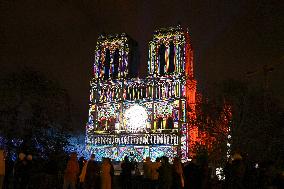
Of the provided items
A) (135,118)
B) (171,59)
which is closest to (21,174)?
(171,59)

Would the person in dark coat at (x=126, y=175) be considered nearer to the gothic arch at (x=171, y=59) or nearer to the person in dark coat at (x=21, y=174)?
the person in dark coat at (x=21, y=174)

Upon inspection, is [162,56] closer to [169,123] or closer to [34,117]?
[169,123]

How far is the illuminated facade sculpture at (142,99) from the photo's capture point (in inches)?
2911

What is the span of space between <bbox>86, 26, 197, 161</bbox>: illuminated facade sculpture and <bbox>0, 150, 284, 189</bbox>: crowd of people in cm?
5192

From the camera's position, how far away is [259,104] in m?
39.1

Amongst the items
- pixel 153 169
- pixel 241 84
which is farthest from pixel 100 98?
pixel 153 169

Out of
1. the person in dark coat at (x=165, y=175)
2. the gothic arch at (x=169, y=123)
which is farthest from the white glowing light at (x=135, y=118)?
the person in dark coat at (x=165, y=175)

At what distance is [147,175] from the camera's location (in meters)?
18.9

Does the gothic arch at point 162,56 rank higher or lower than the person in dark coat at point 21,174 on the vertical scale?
higher

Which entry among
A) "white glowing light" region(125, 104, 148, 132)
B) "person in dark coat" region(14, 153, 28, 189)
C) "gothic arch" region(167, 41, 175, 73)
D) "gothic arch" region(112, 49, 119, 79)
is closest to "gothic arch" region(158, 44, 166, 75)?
"gothic arch" region(167, 41, 175, 73)

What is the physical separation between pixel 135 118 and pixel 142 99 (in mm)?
4122

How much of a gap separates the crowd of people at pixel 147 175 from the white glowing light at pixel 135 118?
5717 centimetres

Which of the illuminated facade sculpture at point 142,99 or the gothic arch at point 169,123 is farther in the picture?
the gothic arch at point 169,123

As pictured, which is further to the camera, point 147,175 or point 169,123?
point 169,123
